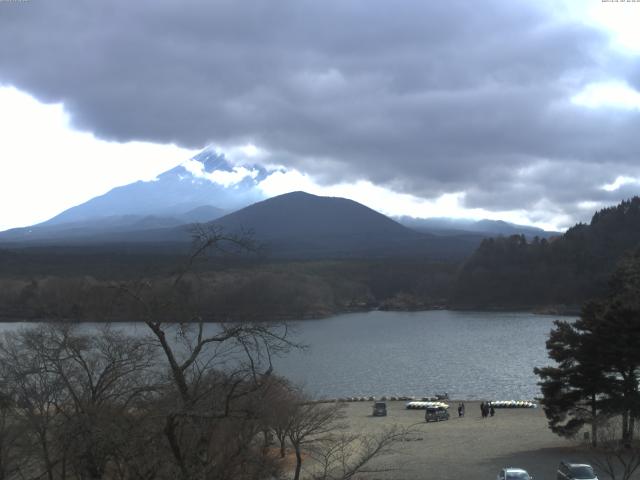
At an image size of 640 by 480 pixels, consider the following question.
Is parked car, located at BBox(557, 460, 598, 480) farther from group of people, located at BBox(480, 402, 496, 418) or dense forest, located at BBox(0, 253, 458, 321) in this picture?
dense forest, located at BBox(0, 253, 458, 321)

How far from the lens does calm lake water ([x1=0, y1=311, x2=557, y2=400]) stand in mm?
41688

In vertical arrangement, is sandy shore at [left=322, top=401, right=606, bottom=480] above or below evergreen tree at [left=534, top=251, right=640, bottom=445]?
below

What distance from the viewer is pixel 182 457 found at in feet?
19.8

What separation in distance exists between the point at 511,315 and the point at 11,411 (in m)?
92.7

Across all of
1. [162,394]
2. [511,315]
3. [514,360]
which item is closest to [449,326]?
[511,315]

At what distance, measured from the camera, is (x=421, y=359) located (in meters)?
53.8

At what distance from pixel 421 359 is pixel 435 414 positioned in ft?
78.0

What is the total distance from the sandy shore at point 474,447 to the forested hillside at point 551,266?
265 feet

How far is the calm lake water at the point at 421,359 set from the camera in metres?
41.7

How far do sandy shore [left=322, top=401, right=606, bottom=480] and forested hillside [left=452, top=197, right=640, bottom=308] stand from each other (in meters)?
80.8

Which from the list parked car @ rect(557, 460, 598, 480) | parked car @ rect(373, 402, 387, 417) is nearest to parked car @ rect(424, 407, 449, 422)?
parked car @ rect(373, 402, 387, 417)

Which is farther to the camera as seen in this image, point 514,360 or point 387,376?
point 514,360

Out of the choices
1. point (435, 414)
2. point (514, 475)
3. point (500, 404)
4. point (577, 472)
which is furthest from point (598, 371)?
point (500, 404)

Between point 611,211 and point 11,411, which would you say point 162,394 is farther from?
point 611,211
